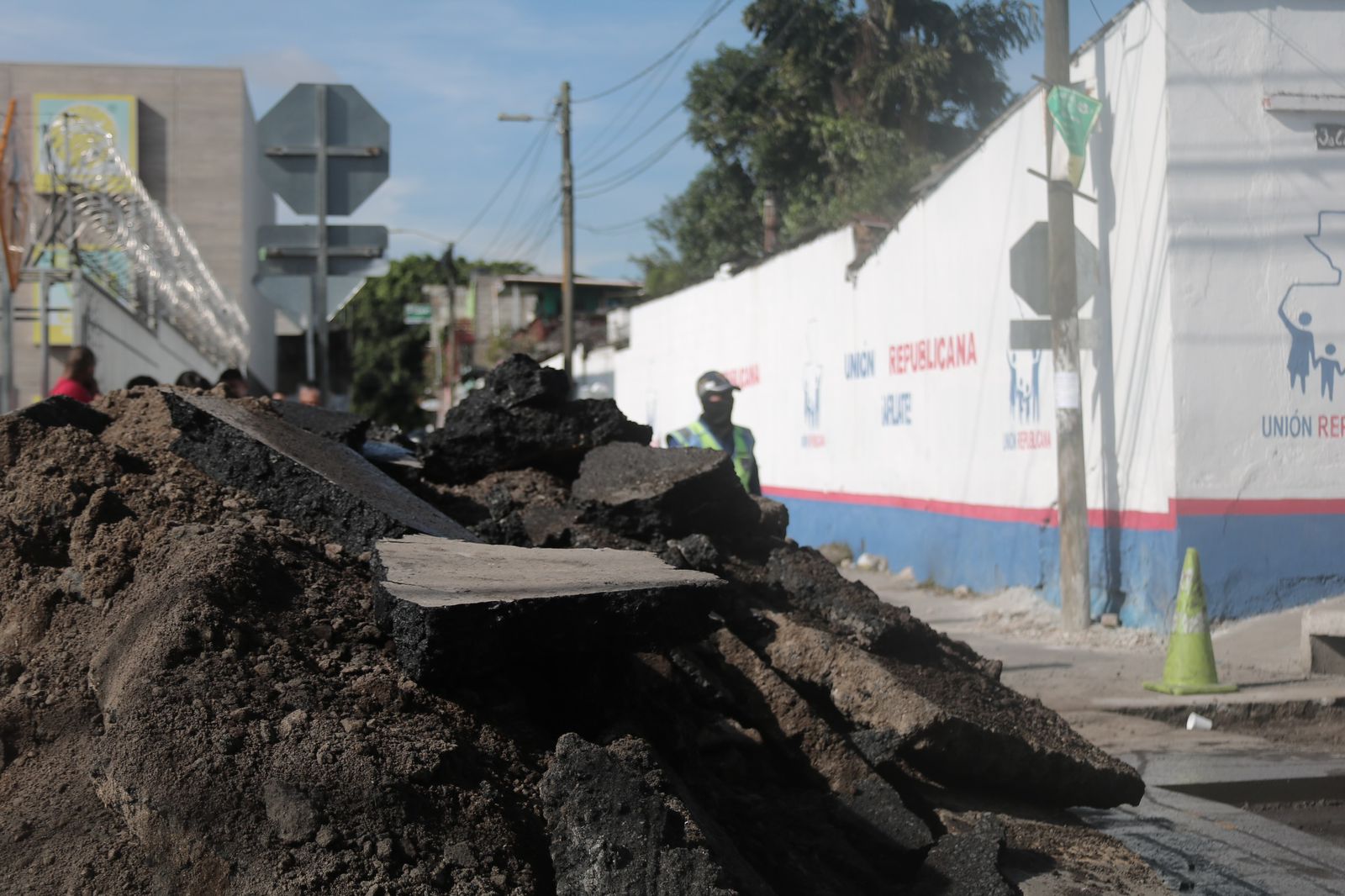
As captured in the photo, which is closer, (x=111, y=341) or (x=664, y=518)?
(x=664, y=518)

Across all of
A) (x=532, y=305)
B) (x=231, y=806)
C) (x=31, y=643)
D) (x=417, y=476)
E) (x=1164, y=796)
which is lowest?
(x=1164, y=796)

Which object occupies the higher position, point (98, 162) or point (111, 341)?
point (98, 162)

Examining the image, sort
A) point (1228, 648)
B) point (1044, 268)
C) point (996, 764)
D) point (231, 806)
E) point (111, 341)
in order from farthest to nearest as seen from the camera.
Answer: point (111, 341) → point (1044, 268) → point (1228, 648) → point (996, 764) → point (231, 806)

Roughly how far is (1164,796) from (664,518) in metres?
2.68

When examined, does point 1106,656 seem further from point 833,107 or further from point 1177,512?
point 833,107

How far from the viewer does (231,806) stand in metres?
3.13

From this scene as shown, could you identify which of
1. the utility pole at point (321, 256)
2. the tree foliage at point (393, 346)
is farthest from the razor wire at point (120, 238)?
the tree foliage at point (393, 346)

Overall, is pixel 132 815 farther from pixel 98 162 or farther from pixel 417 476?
pixel 98 162

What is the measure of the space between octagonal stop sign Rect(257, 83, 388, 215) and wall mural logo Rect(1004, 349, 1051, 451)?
6367mm

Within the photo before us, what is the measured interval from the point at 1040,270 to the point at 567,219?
60.9 feet

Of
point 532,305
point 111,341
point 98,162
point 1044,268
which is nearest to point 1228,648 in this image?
point 1044,268

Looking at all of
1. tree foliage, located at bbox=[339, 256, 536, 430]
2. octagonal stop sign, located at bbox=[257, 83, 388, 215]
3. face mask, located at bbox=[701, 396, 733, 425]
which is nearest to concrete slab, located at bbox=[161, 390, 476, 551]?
octagonal stop sign, located at bbox=[257, 83, 388, 215]

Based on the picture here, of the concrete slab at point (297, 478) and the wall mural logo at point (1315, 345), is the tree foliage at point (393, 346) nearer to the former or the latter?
the wall mural logo at point (1315, 345)

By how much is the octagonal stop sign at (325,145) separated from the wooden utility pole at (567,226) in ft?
61.8
